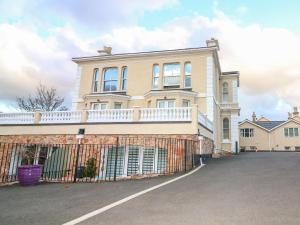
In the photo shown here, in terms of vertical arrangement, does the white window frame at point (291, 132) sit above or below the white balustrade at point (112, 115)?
above

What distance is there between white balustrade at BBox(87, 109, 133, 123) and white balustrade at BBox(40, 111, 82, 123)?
34.9 inches

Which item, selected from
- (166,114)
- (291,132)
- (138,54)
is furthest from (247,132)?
(166,114)

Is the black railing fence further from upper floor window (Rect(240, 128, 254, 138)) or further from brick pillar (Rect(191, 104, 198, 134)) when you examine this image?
upper floor window (Rect(240, 128, 254, 138))

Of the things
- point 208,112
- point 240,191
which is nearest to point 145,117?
point 208,112


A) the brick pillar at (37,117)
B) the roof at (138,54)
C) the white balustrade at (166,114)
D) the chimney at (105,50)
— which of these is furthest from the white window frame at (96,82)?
the white balustrade at (166,114)

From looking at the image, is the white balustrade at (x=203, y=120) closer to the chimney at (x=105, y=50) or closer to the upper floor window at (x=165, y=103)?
the upper floor window at (x=165, y=103)

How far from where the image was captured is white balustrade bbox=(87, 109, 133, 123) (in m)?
15.3

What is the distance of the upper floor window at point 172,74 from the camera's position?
2141cm

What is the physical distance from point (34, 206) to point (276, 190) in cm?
626

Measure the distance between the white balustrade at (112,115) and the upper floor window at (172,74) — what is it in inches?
287

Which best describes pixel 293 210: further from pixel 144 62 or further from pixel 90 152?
pixel 144 62

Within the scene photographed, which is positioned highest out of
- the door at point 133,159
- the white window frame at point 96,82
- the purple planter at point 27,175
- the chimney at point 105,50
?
the chimney at point 105,50

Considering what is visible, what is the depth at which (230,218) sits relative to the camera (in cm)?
452

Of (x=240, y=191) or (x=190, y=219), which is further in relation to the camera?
(x=240, y=191)
